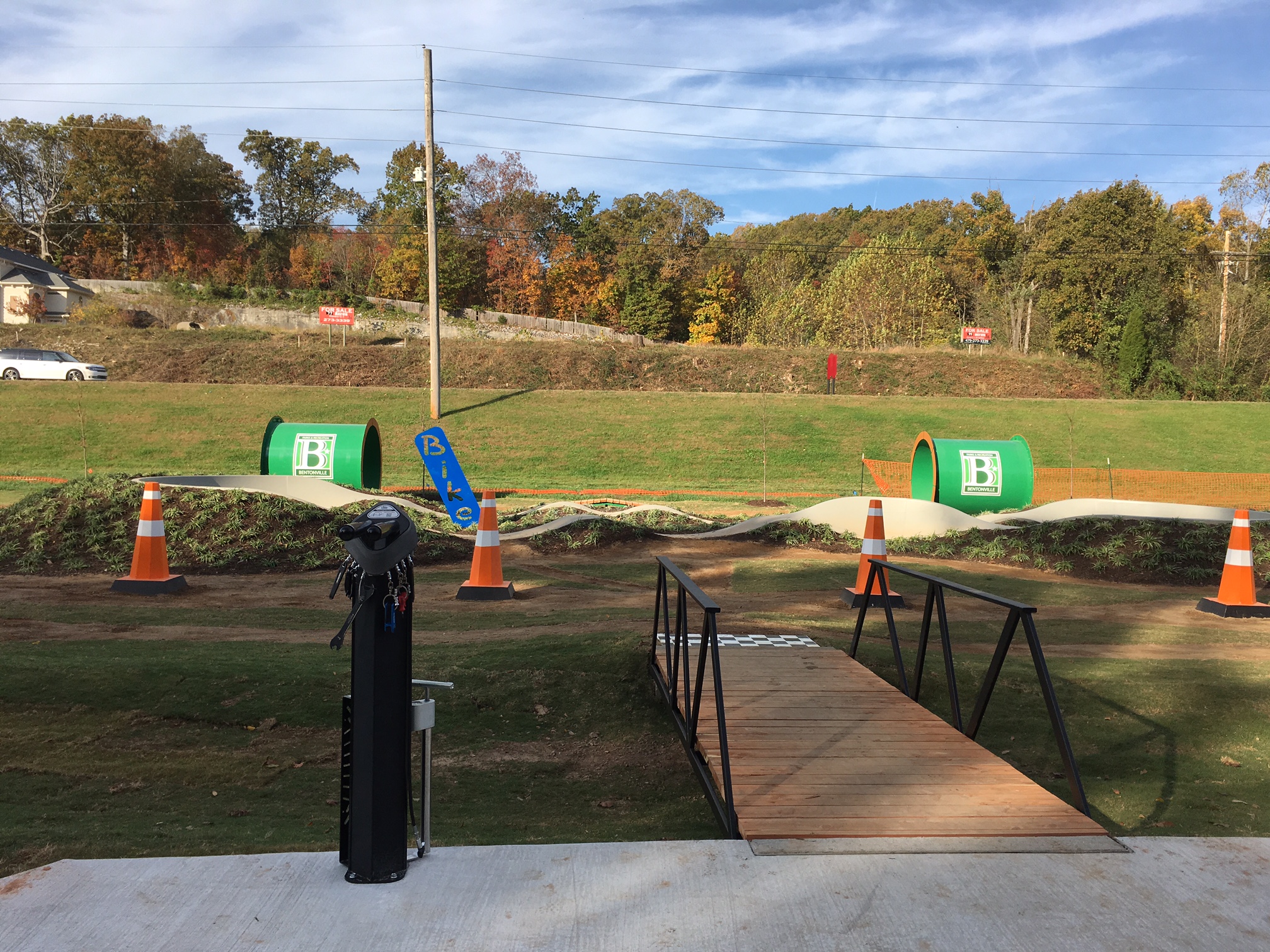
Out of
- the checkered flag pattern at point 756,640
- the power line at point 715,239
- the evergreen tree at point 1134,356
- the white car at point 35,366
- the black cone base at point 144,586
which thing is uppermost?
the power line at point 715,239

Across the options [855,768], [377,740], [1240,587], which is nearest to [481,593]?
[855,768]

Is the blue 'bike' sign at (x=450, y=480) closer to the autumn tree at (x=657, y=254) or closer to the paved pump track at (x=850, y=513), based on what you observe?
the paved pump track at (x=850, y=513)

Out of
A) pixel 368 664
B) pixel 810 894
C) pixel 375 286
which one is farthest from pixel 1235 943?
pixel 375 286

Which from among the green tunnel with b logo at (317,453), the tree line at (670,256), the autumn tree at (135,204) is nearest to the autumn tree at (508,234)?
the tree line at (670,256)

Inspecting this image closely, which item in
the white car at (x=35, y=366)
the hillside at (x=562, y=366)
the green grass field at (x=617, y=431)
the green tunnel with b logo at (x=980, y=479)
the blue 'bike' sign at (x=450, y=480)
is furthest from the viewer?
the hillside at (x=562, y=366)

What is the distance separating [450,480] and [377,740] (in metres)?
13.0

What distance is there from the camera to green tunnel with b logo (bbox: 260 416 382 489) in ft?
52.0

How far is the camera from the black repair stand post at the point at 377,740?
10.1 ft

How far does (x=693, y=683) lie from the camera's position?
19.6 ft

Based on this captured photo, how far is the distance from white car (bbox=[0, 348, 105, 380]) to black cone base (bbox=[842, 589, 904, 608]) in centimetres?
3297

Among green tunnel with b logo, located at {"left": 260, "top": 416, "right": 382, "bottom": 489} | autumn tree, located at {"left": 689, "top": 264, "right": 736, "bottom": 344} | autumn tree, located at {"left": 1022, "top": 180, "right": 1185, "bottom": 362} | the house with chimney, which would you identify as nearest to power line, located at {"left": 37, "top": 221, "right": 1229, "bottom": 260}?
autumn tree, located at {"left": 1022, "top": 180, "right": 1185, "bottom": 362}

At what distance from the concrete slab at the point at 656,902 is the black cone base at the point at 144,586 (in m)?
7.03

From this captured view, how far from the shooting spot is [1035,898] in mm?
2938

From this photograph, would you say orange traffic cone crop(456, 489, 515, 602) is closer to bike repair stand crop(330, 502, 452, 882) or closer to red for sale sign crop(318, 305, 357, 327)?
bike repair stand crop(330, 502, 452, 882)
